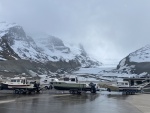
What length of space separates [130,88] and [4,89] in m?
23.6

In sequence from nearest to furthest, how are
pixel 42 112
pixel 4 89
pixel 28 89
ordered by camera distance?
pixel 42 112
pixel 28 89
pixel 4 89

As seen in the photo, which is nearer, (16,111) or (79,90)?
(16,111)

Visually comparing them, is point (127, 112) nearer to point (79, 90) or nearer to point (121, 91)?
point (79, 90)

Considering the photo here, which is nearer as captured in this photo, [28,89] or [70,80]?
[28,89]

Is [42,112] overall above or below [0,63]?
below

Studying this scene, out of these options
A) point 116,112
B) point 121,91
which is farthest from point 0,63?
point 116,112

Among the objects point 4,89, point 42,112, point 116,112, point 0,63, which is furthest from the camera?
point 0,63

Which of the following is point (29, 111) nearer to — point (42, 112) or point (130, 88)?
point (42, 112)

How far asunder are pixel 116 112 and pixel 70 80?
3013 cm

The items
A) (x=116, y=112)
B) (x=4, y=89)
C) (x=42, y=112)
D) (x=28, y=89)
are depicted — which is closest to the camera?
(x=42, y=112)

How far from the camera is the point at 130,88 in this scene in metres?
56.8

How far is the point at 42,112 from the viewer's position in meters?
19.2

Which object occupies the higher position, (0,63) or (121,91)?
(0,63)

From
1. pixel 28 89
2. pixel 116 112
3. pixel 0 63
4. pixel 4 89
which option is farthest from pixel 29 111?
pixel 0 63
